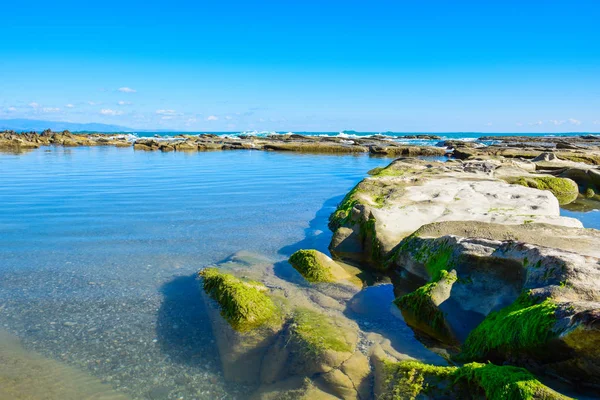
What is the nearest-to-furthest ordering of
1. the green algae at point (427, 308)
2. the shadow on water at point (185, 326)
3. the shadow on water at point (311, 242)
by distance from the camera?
the shadow on water at point (185, 326) → the green algae at point (427, 308) → the shadow on water at point (311, 242)

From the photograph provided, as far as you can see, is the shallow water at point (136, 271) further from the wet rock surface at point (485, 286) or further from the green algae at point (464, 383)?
the green algae at point (464, 383)

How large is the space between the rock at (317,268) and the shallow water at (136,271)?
77 cm

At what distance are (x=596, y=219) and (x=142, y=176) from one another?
19.8 m

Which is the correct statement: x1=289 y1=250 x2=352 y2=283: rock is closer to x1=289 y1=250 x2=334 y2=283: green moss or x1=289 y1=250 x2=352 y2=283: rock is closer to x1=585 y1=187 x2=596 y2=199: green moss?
x1=289 y1=250 x2=334 y2=283: green moss

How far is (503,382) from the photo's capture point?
11.4 ft

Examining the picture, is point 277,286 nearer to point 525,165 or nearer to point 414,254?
point 414,254

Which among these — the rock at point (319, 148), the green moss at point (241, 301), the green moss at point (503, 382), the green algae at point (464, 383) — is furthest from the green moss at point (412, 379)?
the rock at point (319, 148)

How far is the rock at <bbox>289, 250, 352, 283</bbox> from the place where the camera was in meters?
7.24

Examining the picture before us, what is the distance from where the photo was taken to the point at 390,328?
5.56 metres

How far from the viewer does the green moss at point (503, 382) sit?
3.30m

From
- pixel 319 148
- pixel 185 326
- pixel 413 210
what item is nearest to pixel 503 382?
pixel 185 326

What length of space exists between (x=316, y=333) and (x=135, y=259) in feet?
15.6

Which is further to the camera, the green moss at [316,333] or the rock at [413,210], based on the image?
the rock at [413,210]

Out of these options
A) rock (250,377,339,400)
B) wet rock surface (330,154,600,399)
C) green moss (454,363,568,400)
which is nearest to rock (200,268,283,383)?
rock (250,377,339,400)
